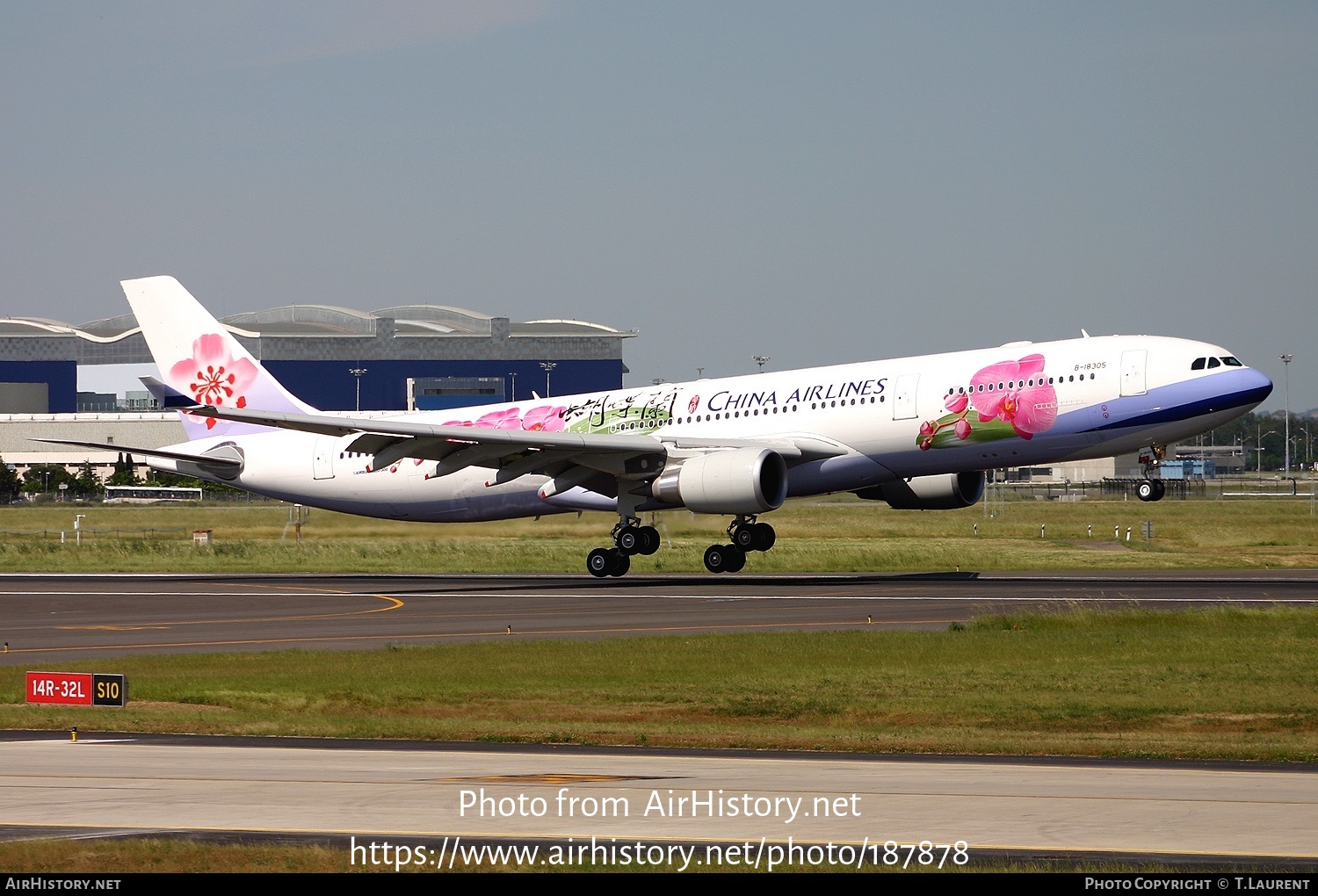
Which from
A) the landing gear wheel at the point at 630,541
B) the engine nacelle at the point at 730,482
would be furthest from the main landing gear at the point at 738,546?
the engine nacelle at the point at 730,482

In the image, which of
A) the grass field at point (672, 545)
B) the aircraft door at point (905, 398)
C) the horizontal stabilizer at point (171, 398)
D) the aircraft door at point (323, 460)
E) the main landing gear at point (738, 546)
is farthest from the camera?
the grass field at point (672, 545)

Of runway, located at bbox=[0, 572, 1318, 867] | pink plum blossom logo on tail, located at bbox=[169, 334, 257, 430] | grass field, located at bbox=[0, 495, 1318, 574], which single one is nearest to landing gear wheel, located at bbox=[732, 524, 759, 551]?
grass field, located at bbox=[0, 495, 1318, 574]

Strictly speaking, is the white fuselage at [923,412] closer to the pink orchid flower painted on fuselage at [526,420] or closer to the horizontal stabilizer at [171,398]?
the pink orchid flower painted on fuselage at [526,420]

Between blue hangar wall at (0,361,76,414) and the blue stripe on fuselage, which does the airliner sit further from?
blue hangar wall at (0,361,76,414)

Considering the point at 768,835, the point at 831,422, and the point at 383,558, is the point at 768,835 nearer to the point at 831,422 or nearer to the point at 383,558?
the point at 831,422

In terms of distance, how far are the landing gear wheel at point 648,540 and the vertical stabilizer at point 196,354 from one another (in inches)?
500

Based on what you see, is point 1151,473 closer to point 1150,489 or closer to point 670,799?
point 1150,489

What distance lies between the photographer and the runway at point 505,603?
31578 mm

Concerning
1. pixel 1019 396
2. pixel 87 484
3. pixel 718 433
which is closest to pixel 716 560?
pixel 718 433

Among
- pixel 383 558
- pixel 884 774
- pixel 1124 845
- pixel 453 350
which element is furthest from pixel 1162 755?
pixel 453 350

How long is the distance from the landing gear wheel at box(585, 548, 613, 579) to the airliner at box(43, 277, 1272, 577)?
0.12 feet

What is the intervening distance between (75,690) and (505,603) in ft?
62.5

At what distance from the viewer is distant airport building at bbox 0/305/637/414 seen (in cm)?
18338

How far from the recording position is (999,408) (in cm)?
4162
